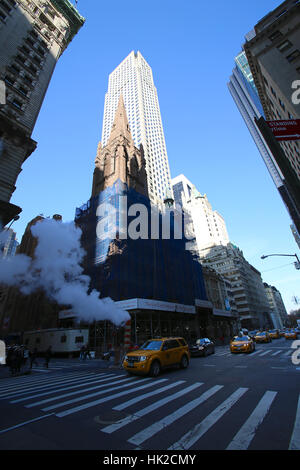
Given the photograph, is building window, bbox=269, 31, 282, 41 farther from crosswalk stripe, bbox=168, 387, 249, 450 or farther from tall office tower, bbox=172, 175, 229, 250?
tall office tower, bbox=172, 175, 229, 250

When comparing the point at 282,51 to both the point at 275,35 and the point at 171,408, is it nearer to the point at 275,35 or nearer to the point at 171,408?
the point at 275,35

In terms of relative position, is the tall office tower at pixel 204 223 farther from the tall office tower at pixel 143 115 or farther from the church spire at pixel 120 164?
the church spire at pixel 120 164

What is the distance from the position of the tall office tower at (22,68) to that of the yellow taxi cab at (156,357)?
45.6ft

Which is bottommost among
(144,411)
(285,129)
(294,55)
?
(144,411)

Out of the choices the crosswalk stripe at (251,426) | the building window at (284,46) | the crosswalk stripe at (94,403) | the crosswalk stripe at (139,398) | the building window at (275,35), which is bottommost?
the crosswalk stripe at (251,426)

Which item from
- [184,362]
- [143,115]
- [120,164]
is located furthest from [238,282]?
[184,362]

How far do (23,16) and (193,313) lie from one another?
49.2 meters

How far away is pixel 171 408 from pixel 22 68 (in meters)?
33.9

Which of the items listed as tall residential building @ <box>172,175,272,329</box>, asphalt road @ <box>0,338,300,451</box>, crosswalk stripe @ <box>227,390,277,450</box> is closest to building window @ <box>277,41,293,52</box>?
asphalt road @ <box>0,338,300,451</box>

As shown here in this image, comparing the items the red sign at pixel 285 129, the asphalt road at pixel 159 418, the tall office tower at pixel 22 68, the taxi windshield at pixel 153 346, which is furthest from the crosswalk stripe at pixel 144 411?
the tall office tower at pixel 22 68

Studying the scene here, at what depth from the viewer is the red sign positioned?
1041 cm

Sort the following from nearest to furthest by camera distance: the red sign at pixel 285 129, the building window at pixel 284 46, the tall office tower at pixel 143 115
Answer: the red sign at pixel 285 129, the building window at pixel 284 46, the tall office tower at pixel 143 115

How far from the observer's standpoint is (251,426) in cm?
420

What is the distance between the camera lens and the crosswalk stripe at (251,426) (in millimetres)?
3526
